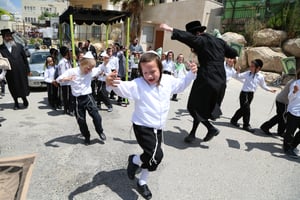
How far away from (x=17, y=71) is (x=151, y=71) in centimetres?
495

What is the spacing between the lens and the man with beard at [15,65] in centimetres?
610

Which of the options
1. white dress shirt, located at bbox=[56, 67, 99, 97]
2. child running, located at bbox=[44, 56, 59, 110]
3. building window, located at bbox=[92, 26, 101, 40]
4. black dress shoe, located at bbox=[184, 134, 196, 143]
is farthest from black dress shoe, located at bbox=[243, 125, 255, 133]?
building window, located at bbox=[92, 26, 101, 40]

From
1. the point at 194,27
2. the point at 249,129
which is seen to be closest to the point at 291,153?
the point at 249,129

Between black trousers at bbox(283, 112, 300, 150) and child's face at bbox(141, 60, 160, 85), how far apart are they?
9.48 feet

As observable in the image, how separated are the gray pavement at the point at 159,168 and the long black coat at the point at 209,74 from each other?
807 millimetres

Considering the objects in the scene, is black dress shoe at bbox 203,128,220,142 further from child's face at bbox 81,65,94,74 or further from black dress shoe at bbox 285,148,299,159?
child's face at bbox 81,65,94,74

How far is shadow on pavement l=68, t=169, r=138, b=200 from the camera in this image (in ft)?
10.1

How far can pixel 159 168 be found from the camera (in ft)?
12.4

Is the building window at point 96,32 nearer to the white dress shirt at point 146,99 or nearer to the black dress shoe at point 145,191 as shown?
the white dress shirt at point 146,99

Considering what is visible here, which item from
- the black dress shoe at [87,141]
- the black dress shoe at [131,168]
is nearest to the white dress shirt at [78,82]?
the black dress shoe at [87,141]

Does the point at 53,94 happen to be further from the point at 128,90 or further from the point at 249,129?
the point at 249,129

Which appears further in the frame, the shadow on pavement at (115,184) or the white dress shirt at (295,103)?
the white dress shirt at (295,103)

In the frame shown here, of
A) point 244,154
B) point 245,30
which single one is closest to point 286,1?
point 245,30

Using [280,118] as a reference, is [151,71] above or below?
above
